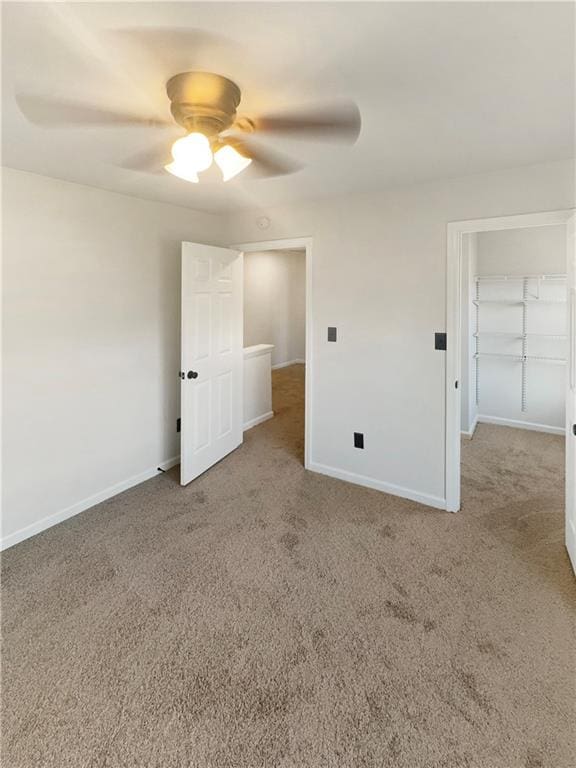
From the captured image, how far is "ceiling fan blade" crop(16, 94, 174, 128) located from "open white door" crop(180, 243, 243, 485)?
1.29 metres

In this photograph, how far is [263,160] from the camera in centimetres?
216

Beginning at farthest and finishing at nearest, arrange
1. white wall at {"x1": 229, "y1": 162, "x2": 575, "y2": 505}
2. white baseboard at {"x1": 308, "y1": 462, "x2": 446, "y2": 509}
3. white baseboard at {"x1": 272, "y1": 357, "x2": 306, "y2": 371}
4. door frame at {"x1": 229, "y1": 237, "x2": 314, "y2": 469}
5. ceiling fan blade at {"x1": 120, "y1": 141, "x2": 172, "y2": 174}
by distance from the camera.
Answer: white baseboard at {"x1": 272, "y1": 357, "x2": 306, "y2": 371} < door frame at {"x1": 229, "y1": 237, "x2": 314, "y2": 469} < white baseboard at {"x1": 308, "y1": 462, "x2": 446, "y2": 509} < white wall at {"x1": 229, "y1": 162, "x2": 575, "y2": 505} < ceiling fan blade at {"x1": 120, "y1": 141, "x2": 172, "y2": 174}

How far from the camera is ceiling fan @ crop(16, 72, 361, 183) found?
1.38 metres

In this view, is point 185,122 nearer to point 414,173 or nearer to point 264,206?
point 414,173

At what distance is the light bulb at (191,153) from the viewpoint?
137cm

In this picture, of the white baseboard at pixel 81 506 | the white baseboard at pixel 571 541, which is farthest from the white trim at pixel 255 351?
the white baseboard at pixel 571 541

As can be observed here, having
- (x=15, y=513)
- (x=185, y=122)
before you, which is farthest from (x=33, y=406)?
(x=185, y=122)

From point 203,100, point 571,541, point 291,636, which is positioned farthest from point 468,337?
point 203,100

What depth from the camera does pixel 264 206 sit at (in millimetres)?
3359

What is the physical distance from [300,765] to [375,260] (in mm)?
2847

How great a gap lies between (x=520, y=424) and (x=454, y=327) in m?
2.63

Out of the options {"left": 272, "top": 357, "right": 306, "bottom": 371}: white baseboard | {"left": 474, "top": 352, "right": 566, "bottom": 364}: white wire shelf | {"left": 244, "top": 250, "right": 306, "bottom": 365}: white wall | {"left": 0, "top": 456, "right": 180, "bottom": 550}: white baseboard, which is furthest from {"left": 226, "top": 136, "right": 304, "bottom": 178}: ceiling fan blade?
{"left": 272, "top": 357, "right": 306, "bottom": 371}: white baseboard

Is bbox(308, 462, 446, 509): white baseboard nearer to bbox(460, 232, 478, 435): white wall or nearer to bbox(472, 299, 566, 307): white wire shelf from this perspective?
bbox(460, 232, 478, 435): white wall

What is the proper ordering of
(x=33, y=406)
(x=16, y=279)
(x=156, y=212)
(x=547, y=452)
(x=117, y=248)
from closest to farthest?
(x=16, y=279) → (x=33, y=406) → (x=117, y=248) → (x=156, y=212) → (x=547, y=452)
